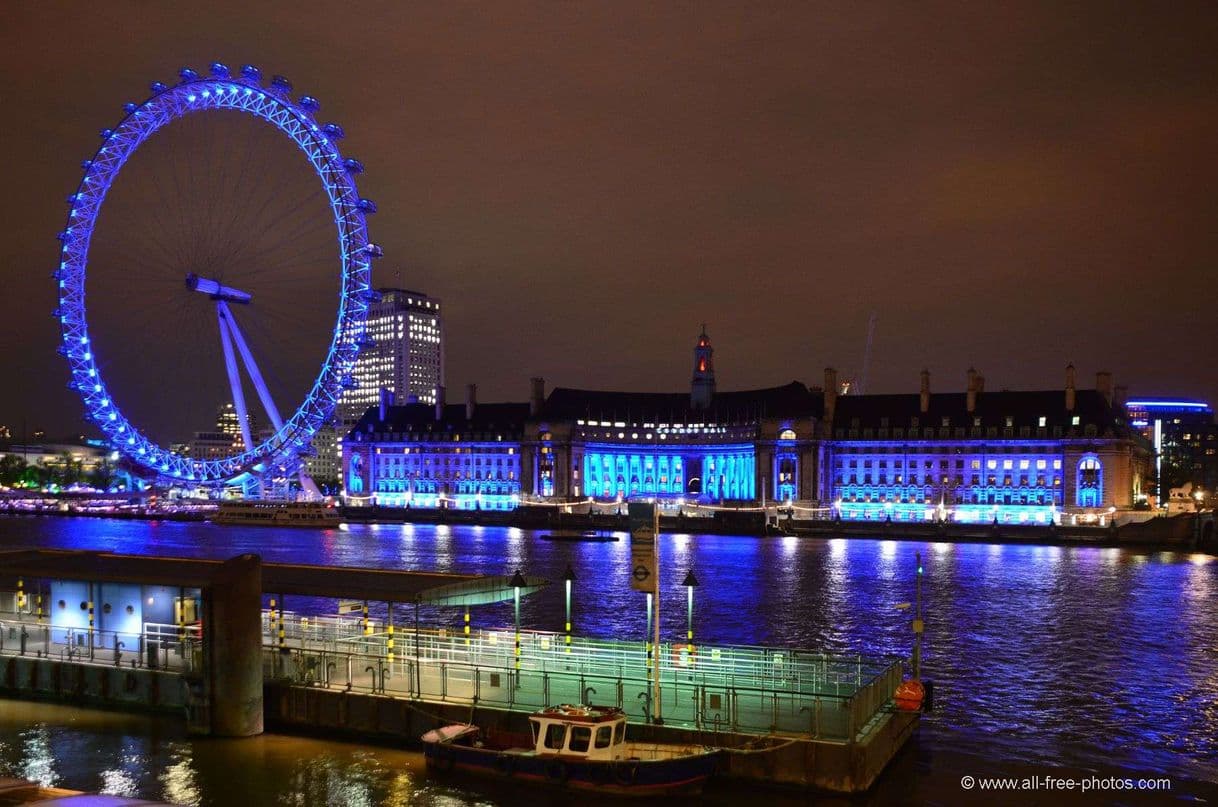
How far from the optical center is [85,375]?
103m

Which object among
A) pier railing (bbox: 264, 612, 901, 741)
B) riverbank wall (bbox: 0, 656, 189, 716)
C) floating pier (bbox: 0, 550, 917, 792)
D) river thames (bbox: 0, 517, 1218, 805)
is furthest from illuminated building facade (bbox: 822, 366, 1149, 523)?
riverbank wall (bbox: 0, 656, 189, 716)

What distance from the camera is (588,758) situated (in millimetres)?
26469

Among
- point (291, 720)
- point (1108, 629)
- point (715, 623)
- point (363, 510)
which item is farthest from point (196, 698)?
point (363, 510)

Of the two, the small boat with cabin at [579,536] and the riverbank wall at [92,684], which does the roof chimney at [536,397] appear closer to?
the small boat with cabin at [579,536]

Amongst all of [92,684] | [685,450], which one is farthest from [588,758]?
[685,450]

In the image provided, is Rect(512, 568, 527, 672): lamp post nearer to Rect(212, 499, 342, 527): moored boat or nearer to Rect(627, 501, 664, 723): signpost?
Rect(627, 501, 664, 723): signpost

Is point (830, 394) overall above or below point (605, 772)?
above

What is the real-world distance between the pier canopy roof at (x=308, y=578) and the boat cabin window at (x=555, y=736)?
6.66 meters

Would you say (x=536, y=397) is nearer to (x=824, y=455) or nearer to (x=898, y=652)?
(x=824, y=455)

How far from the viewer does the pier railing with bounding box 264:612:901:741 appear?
91.2ft

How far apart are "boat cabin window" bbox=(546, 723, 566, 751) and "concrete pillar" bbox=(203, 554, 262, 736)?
815cm

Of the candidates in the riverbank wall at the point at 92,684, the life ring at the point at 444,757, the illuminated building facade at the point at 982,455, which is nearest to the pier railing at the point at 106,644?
the riverbank wall at the point at 92,684

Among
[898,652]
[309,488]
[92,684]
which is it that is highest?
[92,684]

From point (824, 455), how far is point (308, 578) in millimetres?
141026
